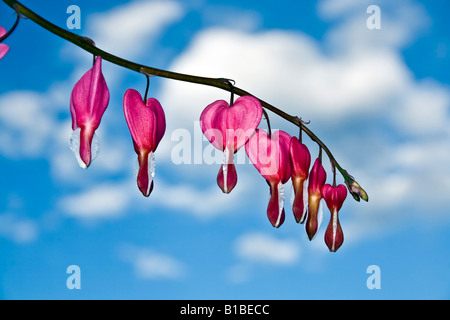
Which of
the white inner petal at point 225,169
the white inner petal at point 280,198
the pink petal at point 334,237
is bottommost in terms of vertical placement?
the pink petal at point 334,237

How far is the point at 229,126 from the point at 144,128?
0.80 ft

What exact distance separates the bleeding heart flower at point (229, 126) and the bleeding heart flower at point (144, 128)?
0.14m

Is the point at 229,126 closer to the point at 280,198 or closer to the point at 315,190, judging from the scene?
the point at 280,198

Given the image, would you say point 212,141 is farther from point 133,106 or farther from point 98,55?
point 98,55

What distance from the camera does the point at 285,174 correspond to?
148cm

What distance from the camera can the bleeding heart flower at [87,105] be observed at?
1.30 m

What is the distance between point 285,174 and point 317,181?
0.65 feet

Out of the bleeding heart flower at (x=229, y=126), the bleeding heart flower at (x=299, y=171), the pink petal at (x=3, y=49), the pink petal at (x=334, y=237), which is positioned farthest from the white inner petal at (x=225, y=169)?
the pink petal at (x=3, y=49)

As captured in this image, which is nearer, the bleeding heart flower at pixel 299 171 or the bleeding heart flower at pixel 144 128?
the bleeding heart flower at pixel 144 128

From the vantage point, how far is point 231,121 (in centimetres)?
145

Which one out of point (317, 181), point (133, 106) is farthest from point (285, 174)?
point (133, 106)

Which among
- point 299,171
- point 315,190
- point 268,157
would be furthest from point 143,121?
point 315,190

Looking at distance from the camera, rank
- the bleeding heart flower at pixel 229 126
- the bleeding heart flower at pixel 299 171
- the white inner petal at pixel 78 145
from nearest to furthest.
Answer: the white inner petal at pixel 78 145, the bleeding heart flower at pixel 229 126, the bleeding heart flower at pixel 299 171

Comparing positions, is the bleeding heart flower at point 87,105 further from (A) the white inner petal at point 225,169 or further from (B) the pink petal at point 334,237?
(B) the pink petal at point 334,237
